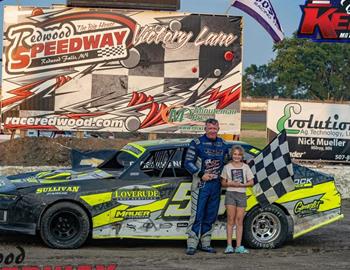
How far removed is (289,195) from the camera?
Result: 9.12 m

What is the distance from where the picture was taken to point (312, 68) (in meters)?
70.8

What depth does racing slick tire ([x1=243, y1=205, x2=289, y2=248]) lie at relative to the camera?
8.94 m

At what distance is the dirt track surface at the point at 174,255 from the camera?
776 cm

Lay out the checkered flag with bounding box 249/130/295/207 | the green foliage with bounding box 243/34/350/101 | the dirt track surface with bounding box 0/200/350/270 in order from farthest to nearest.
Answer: the green foliage with bounding box 243/34/350/101, the checkered flag with bounding box 249/130/295/207, the dirt track surface with bounding box 0/200/350/270

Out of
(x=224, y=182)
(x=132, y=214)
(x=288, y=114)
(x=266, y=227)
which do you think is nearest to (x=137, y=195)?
(x=132, y=214)

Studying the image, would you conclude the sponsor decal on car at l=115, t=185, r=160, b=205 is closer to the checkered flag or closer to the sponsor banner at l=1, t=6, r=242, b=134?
the checkered flag

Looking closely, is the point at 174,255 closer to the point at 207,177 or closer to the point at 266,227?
the point at 207,177

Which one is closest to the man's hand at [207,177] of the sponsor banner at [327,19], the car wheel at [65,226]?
the car wheel at [65,226]

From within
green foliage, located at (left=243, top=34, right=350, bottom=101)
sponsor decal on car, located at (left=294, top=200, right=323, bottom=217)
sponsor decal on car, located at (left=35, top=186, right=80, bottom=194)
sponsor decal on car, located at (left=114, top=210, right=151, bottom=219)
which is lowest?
sponsor decal on car, located at (left=114, top=210, right=151, bottom=219)

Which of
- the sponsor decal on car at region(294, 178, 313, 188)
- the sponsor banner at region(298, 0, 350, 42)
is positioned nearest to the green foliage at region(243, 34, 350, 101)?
the sponsor banner at region(298, 0, 350, 42)

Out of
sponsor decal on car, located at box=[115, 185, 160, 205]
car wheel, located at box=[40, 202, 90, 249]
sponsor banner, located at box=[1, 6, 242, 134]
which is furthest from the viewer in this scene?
sponsor banner, located at box=[1, 6, 242, 134]

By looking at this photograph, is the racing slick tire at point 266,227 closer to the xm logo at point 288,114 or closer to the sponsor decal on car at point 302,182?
the sponsor decal on car at point 302,182

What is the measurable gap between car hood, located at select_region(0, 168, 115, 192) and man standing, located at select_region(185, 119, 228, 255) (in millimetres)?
1119

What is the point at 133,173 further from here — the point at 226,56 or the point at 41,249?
the point at 226,56
